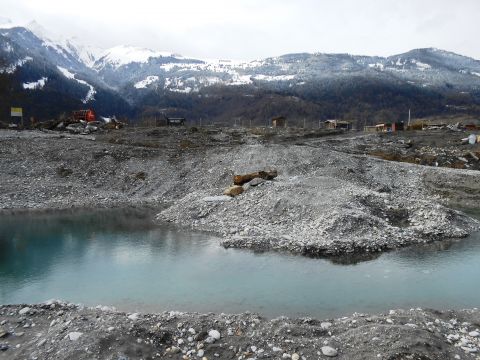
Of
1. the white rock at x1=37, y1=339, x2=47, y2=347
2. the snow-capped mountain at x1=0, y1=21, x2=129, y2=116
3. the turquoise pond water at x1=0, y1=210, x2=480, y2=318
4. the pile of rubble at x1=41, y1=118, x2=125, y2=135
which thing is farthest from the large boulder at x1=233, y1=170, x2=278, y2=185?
the snow-capped mountain at x1=0, y1=21, x2=129, y2=116

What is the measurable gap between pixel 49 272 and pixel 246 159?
22553 mm

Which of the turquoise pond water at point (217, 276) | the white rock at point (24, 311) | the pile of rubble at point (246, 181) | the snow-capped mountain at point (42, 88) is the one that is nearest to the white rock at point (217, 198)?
the pile of rubble at point (246, 181)

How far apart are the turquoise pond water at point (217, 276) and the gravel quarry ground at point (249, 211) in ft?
4.98

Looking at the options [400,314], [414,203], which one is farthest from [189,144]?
[400,314]

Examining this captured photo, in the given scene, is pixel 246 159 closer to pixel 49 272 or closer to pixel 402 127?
pixel 49 272

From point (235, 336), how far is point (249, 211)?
47.0 ft

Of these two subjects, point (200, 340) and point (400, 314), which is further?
point (400, 314)

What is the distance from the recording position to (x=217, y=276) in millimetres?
18266

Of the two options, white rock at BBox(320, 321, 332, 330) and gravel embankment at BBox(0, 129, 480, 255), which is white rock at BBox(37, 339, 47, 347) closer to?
white rock at BBox(320, 321, 332, 330)

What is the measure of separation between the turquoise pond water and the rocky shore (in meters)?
2.00

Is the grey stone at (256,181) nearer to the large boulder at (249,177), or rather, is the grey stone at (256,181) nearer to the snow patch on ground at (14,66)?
the large boulder at (249,177)

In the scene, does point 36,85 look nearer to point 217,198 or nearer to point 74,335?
point 217,198

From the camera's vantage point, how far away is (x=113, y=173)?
38.9 m

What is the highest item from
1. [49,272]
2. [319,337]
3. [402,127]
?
[402,127]
